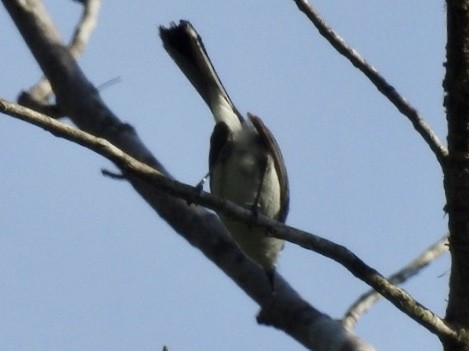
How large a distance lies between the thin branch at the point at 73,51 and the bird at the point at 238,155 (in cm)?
59

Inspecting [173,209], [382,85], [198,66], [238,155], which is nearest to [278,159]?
[238,155]

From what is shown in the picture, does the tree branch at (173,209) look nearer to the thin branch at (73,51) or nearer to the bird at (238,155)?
the thin branch at (73,51)

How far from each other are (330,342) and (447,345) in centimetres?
93

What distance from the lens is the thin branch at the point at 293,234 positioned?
3137mm

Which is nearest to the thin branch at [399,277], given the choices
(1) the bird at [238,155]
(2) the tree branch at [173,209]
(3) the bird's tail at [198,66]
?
(2) the tree branch at [173,209]

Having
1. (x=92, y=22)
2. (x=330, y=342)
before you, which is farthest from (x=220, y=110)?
(x=330, y=342)

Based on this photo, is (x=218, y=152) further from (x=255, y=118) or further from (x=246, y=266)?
(x=246, y=266)

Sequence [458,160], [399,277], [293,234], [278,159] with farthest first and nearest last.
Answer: [278,159], [399,277], [293,234], [458,160]

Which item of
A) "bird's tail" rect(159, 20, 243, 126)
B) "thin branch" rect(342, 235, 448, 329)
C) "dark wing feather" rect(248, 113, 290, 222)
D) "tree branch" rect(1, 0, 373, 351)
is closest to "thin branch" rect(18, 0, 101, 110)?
"tree branch" rect(1, 0, 373, 351)

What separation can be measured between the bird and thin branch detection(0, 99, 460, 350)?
2.30m

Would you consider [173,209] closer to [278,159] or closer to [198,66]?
[198,66]

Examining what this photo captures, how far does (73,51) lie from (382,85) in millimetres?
2773

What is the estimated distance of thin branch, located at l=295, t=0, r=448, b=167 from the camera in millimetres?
3209

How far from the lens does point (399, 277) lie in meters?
4.65
